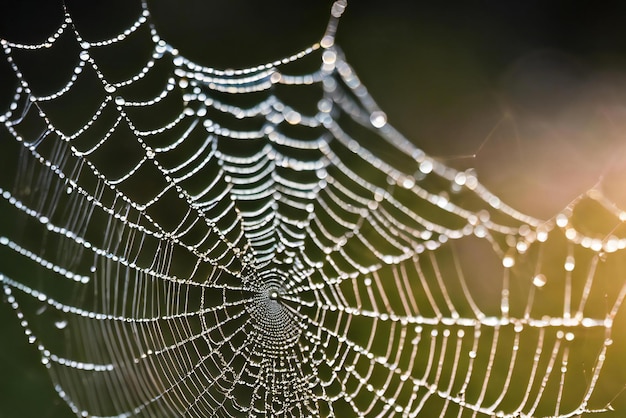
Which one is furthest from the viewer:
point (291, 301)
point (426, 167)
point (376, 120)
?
point (291, 301)

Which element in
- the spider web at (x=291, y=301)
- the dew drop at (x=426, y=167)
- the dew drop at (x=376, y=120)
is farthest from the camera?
the spider web at (x=291, y=301)

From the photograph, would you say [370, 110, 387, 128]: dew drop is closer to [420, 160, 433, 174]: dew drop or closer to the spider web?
[420, 160, 433, 174]: dew drop

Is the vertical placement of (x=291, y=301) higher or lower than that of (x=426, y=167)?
lower

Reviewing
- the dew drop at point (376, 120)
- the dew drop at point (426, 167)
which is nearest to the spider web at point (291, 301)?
the dew drop at point (426, 167)

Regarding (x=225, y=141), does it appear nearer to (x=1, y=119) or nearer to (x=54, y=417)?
(x=54, y=417)

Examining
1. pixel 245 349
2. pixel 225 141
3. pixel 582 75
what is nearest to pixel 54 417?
pixel 245 349

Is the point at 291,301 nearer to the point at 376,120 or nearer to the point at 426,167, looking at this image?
the point at 426,167

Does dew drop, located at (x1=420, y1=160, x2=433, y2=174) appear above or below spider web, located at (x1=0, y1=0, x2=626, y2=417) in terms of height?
above

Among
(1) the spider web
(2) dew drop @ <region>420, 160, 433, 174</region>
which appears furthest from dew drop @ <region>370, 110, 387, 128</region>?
(1) the spider web

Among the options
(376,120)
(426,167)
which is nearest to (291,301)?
(426,167)

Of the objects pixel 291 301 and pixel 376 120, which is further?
pixel 291 301

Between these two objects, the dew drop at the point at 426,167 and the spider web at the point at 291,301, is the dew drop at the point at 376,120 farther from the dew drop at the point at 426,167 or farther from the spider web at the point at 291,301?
the spider web at the point at 291,301
